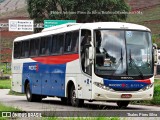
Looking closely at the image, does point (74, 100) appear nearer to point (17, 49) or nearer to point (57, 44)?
point (57, 44)

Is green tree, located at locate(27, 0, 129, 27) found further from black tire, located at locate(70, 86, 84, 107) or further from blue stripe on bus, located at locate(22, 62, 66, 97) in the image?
black tire, located at locate(70, 86, 84, 107)

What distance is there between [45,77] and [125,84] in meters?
6.03

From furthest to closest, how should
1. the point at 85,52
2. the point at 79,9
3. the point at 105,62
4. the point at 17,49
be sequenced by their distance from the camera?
the point at 79,9, the point at 17,49, the point at 85,52, the point at 105,62

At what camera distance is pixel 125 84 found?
20594 millimetres

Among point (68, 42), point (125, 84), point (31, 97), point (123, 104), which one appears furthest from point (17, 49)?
point (125, 84)

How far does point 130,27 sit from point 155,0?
92042 mm

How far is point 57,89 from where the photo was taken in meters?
24.2

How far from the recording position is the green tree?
6450cm

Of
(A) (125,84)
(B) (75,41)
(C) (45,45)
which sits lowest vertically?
(A) (125,84)

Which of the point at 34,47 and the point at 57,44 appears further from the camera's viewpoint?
the point at 34,47

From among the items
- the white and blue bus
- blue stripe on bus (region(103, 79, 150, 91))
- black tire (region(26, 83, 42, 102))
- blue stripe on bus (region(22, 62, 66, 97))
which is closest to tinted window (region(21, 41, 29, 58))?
blue stripe on bus (region(22, 62, 66, 97))

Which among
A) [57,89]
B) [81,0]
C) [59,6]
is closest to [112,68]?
[57,89]

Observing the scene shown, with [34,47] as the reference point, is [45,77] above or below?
below

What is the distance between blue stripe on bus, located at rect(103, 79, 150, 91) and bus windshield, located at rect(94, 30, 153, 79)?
9.0 inches
